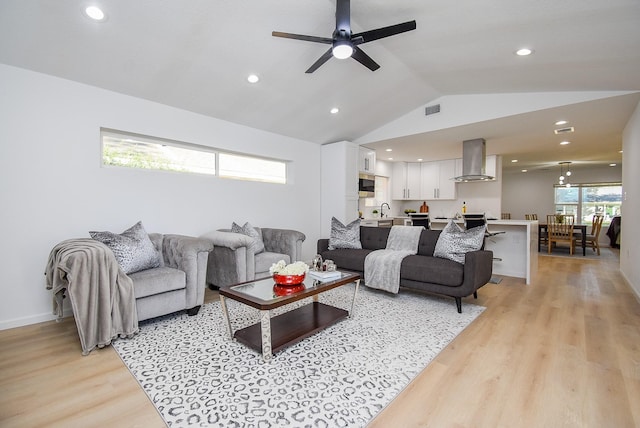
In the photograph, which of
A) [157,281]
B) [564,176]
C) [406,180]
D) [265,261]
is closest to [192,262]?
[157,281]

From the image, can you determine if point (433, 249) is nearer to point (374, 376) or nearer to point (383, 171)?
point (374, 376)

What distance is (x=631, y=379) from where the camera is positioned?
1.89 m

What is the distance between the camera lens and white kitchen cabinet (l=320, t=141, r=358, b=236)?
18.0ft

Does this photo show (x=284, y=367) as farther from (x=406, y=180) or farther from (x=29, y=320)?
(x=406, y=180)

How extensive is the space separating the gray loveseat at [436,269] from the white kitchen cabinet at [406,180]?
3.97m

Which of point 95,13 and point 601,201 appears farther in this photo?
point 601,201

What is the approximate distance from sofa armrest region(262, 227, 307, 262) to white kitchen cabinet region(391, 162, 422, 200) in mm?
4395

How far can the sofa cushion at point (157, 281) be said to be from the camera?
100 inches

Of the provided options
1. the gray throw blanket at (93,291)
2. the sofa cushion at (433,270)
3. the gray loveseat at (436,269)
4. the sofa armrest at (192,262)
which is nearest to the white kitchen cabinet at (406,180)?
the gray loveseat at (436,269)

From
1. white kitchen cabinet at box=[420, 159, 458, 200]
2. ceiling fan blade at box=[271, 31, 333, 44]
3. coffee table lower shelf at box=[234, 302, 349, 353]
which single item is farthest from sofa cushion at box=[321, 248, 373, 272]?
white kitchen cabinet at box=[420, 159, 458, 200]

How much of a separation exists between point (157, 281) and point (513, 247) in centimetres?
492

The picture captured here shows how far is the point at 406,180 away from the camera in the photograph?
777 cm

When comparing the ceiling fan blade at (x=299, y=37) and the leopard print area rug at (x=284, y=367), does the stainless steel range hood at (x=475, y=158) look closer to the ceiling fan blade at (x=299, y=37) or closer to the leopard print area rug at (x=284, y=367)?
the leopard print area rug at (x=284, y=367)

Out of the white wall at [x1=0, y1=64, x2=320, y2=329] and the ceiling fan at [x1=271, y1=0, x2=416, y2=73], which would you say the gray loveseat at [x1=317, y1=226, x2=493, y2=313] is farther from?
the ceiling fan at [x1=271, y1=0, x2=416, y2=73]
